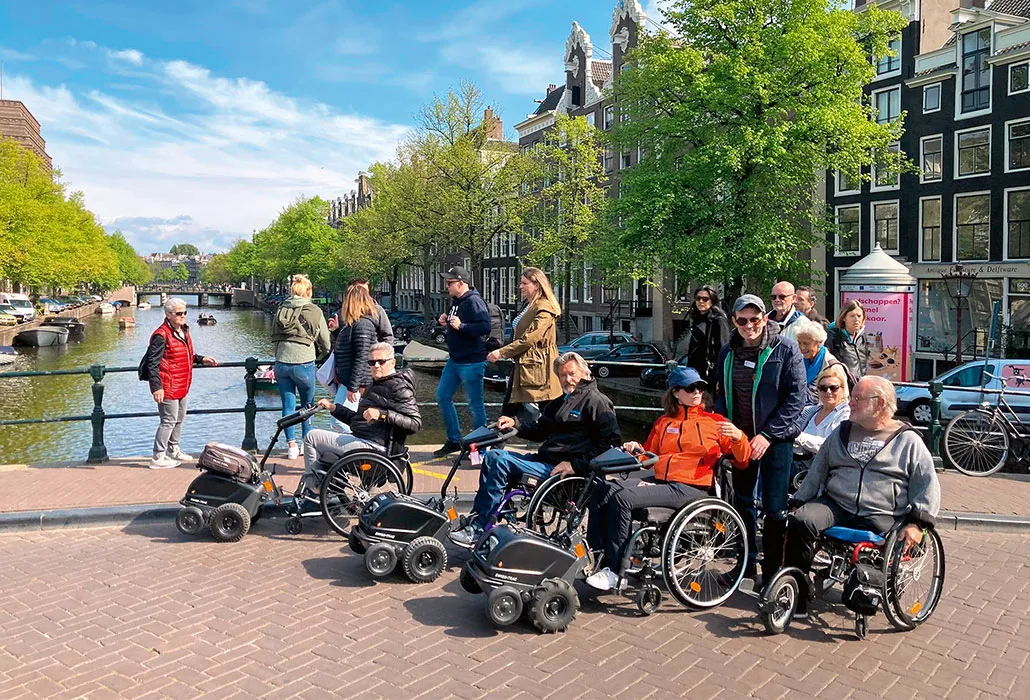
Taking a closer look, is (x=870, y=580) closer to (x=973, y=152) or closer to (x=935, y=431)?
(x=935, y=431)

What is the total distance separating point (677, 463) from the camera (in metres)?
5.10

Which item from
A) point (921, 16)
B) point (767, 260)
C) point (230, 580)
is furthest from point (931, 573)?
point (921, 16)

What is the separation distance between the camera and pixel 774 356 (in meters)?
5.31

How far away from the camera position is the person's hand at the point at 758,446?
16.8 ft

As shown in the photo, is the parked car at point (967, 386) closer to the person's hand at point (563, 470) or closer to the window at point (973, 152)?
the person's hand at point (563, 470)

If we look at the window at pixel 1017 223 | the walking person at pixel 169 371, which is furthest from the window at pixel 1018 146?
the walking person at pixel 169 371

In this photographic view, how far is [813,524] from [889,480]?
1.60 ft

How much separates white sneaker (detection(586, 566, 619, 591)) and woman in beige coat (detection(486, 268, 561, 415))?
266 centimetres

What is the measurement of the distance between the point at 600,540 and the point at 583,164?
3220 cm

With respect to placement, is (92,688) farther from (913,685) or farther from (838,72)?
(838,72)

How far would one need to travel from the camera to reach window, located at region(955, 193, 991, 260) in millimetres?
26000

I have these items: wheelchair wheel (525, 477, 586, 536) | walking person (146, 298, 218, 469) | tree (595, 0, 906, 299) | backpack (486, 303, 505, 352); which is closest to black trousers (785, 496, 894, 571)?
wheelchair wheel (525, 477, 586, 536)

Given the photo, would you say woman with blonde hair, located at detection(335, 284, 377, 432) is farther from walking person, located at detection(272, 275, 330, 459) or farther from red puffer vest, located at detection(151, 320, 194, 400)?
red puffer vest, located at detection(151, 320, 194, 400)

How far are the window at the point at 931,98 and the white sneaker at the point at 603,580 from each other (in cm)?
2770
